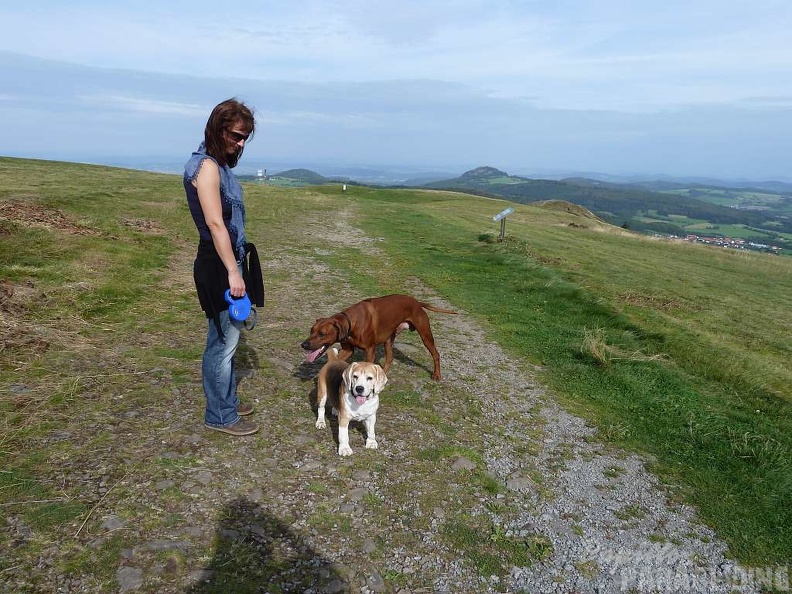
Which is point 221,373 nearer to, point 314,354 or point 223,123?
point 314,354

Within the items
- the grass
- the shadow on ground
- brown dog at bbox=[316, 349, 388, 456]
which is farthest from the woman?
the grass

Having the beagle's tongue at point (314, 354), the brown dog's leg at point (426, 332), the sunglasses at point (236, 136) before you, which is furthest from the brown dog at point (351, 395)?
the sunglasses at point (236, 136)

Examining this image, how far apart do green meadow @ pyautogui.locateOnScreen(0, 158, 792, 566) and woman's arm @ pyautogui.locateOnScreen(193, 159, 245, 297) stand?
8.29ft

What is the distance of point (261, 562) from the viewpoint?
3.64 metres

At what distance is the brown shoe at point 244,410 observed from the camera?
567cm

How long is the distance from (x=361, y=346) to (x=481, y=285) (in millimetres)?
8414

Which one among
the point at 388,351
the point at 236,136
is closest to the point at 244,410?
the point at 388,351

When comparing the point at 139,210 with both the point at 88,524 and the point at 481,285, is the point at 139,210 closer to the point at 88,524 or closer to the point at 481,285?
the point at 481,285

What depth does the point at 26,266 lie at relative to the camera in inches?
380

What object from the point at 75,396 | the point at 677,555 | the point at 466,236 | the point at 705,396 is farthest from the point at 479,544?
the point at 466,236

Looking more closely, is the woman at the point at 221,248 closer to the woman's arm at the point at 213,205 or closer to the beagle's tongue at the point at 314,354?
the woman's arm at the point at 213,205

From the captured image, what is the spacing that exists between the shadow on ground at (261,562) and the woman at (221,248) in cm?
140

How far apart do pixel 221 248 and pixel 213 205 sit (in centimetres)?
39

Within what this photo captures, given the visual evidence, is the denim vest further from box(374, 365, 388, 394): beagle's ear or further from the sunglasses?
box(374, 365, 388, 394): beagle's ear
